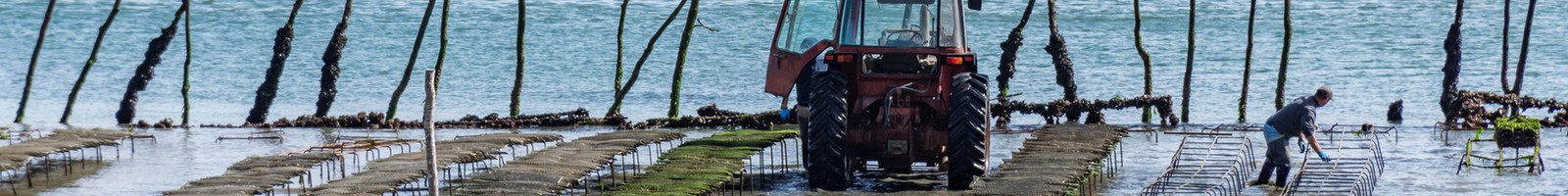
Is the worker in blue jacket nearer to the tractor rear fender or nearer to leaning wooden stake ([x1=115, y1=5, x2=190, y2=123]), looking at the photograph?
the tractor rear fender

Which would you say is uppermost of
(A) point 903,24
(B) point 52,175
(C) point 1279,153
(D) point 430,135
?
(A) point 903,24

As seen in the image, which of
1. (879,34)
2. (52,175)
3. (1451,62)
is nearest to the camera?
(879,34)

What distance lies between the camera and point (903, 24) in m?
20.0

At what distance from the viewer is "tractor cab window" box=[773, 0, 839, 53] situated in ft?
67.9

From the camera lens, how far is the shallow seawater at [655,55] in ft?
155

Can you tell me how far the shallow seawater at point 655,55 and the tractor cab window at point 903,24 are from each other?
11.5 m

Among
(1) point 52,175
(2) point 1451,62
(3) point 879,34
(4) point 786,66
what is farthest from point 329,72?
(3) point 879,34

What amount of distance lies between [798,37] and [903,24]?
1330 millimetres

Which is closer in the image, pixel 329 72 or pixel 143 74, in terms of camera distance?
pixel 143 74

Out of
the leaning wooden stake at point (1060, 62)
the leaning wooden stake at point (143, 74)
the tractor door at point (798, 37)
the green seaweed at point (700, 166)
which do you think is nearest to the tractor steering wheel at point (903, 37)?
the tractor door at point (798, 37)

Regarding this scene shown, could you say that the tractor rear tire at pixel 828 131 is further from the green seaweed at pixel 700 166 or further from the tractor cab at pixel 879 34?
the green seaweed at pixel 700 166

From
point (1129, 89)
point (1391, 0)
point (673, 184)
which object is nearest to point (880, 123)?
point (673, 184)

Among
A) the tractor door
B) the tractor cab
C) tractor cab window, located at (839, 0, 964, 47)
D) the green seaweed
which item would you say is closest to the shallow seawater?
the green seaweed

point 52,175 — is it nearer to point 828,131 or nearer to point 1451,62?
point 828,131
